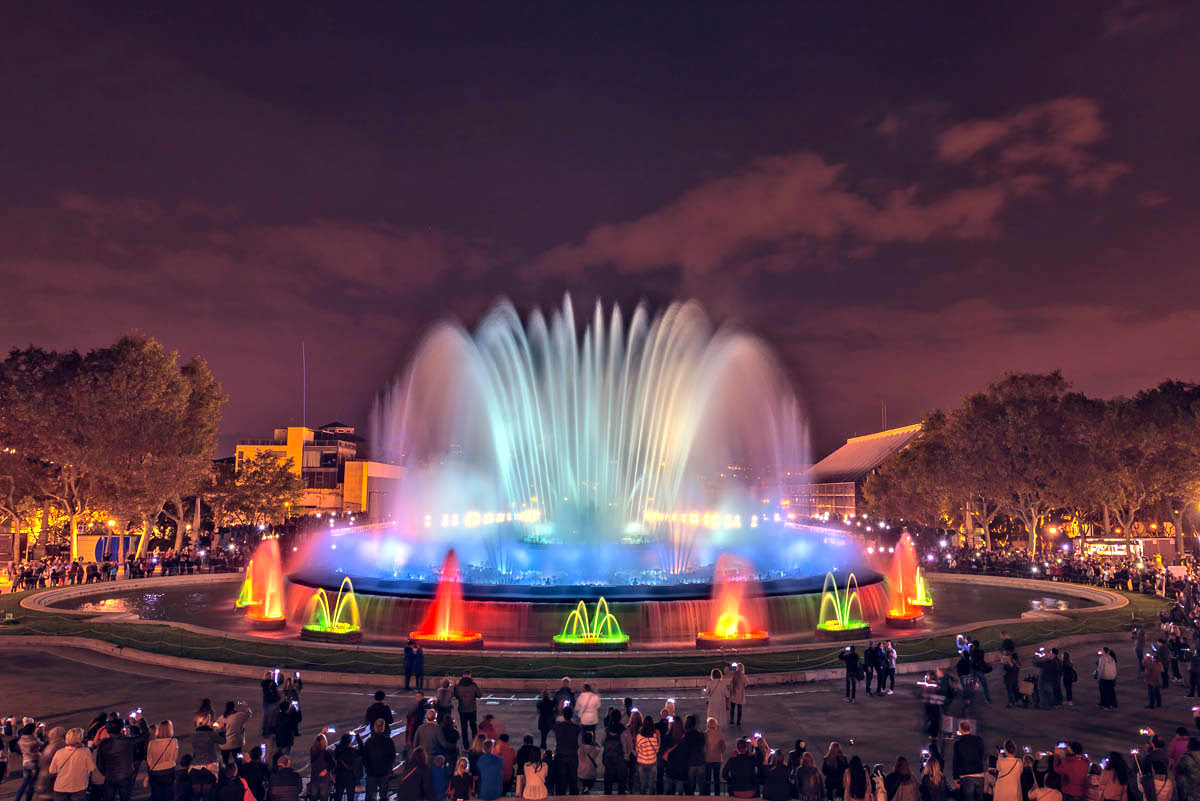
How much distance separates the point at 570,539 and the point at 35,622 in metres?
24.3

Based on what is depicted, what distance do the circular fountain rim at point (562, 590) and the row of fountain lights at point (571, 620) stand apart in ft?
1.41

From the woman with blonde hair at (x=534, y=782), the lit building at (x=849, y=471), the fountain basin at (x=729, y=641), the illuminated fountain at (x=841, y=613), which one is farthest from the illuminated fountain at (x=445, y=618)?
the lit building at (x=849, y=471)

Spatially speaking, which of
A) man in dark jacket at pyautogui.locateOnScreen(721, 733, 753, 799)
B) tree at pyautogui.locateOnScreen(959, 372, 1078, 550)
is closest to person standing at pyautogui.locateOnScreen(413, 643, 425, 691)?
man in dark jacket at pyautogui.locateOnScreen(721, 733, 753, 799)

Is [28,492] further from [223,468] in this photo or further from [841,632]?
[841,632]

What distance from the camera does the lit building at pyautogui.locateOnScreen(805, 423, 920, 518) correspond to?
12575 cm

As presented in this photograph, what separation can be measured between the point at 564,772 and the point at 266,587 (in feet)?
80.4

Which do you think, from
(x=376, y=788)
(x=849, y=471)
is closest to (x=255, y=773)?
(x=376, y=788)

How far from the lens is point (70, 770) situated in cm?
1062

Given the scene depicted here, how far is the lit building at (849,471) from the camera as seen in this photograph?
12575 centimetres

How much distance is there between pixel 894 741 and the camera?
15.8 meters

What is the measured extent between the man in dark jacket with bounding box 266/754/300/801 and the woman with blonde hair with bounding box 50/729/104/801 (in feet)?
8.66

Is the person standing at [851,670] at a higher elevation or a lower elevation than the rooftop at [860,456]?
lower

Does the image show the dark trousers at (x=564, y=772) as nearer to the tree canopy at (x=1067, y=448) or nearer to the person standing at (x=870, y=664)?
the person standing at (x=870, y=664)

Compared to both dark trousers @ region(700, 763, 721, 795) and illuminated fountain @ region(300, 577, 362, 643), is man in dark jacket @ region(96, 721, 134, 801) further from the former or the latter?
illuminated fountain @ region(300, 577, 362, 643)
